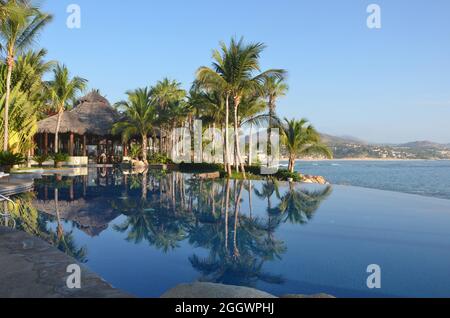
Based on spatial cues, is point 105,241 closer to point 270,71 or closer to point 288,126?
point 270,71

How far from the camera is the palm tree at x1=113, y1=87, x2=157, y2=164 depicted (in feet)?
93.2

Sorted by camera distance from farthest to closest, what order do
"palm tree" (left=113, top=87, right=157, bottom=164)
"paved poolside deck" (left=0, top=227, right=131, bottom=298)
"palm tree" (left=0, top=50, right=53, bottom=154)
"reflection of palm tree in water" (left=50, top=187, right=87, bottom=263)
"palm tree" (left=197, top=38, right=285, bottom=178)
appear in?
1. "palm tree" (left=113, top=87, right=157, bottom=164)
2. "palm tree" (left=0, top=50, right=53, bottom=154)
3. "palm tree" (left=197, top=38, right=285, bottom=178)
4. "reflection of palm tree in water" (left=50, top=187, right=87, bottom=263)
5. "paved poolside deck" (left=0, top=227, right=131, bottom=298)

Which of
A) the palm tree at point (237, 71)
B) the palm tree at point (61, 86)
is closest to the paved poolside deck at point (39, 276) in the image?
the palm tree at point (237, 71)

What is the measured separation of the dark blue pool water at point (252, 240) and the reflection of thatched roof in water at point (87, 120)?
57.3 feet

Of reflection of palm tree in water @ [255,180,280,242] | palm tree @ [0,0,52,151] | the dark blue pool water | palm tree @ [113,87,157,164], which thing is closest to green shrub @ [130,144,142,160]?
palm tree @ [113,87,157,164]

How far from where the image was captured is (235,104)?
61.4ft

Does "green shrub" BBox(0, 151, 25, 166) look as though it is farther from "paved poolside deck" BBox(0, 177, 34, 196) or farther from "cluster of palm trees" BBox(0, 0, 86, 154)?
"cluster of palm trees" BBox(0, 0, 86, 154)

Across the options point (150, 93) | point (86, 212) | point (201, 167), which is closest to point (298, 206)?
point (86, 212)

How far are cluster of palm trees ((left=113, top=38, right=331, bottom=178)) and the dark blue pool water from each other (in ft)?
26.8

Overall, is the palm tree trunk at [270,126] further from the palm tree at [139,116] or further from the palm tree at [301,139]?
the palm tree at [139,116]

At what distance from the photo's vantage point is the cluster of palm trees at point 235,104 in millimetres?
17875

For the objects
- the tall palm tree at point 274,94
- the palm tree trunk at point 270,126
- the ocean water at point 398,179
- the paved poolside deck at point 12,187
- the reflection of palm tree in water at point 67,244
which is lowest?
the ocean water at point 398,179

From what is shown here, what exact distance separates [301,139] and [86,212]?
1469 centimetres

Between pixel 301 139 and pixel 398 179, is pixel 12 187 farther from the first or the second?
pixel 398 179
